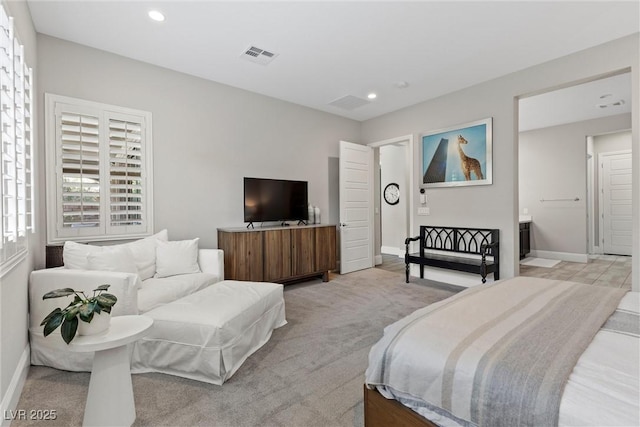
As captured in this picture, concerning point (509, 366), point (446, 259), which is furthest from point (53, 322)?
point (446, 259)

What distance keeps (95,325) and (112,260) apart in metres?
1.17

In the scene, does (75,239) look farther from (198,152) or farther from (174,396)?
(174,396)

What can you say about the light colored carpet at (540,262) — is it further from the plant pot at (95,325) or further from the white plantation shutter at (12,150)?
the white plantation shutter at (12,150)

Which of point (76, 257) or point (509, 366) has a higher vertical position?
point (76, 257)

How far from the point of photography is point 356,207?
5246 millimetres

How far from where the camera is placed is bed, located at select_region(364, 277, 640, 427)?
88 cm

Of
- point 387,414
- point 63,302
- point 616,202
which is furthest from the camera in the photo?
point 616,202

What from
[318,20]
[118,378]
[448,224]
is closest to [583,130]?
[448,224]

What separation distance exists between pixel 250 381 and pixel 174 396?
45 centimetres

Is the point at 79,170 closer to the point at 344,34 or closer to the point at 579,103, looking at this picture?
the point at 344,34

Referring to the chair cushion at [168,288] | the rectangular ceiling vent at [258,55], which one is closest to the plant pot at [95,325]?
the chair cushion at [168,288]

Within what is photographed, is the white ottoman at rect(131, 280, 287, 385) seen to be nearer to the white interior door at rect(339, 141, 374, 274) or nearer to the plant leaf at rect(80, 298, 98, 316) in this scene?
the plant leaf at rect(80, 298, 98, 316)

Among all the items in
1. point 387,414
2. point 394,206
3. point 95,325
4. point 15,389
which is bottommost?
point 15,389

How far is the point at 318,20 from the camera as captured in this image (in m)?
2.66
